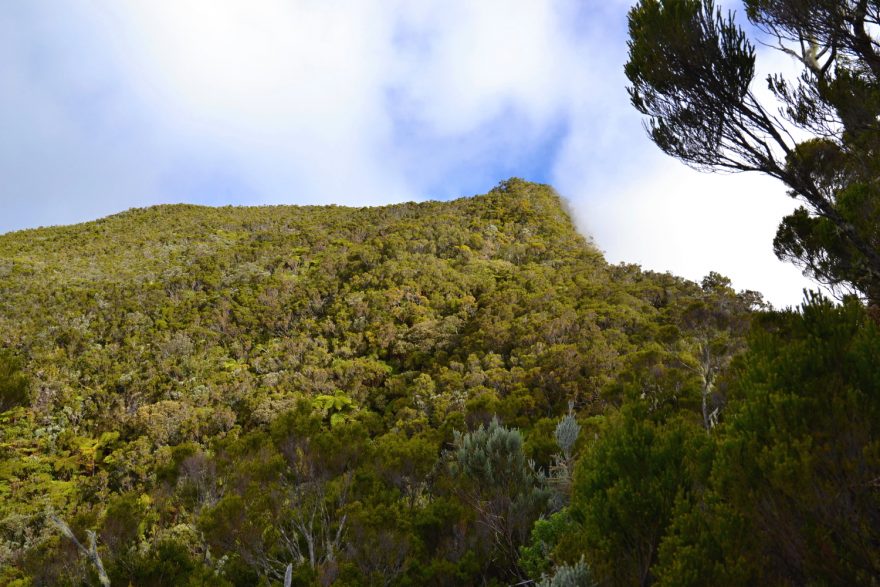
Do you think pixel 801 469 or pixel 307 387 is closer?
pixel 801 469

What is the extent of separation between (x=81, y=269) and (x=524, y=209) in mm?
33315

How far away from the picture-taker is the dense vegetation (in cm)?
371

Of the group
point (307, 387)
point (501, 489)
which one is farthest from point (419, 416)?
point (501, 489)

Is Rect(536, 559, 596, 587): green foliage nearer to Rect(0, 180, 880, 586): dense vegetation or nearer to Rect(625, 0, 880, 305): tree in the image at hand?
Rect(0, 180, 880, 586): dense vegetation

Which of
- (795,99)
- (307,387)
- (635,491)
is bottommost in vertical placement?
(635,491)

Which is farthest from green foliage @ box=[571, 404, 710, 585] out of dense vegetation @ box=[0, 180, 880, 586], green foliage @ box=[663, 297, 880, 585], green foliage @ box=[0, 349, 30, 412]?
green foliage @ box=[0, 349, 30, 412]

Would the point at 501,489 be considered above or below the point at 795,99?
below

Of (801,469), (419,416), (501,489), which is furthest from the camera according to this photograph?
(419,416)

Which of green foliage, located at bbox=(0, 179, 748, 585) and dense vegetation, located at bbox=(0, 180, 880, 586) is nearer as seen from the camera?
dense vegetation, located at bbox=(0, 180, 880, 586)

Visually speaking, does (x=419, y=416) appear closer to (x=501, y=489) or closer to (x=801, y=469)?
(x=501, y=489)

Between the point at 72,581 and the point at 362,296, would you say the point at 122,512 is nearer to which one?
the point at 72,581

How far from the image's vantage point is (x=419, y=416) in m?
16.6

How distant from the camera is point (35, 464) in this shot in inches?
595

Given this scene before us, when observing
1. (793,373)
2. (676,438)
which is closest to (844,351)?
(793,373)
